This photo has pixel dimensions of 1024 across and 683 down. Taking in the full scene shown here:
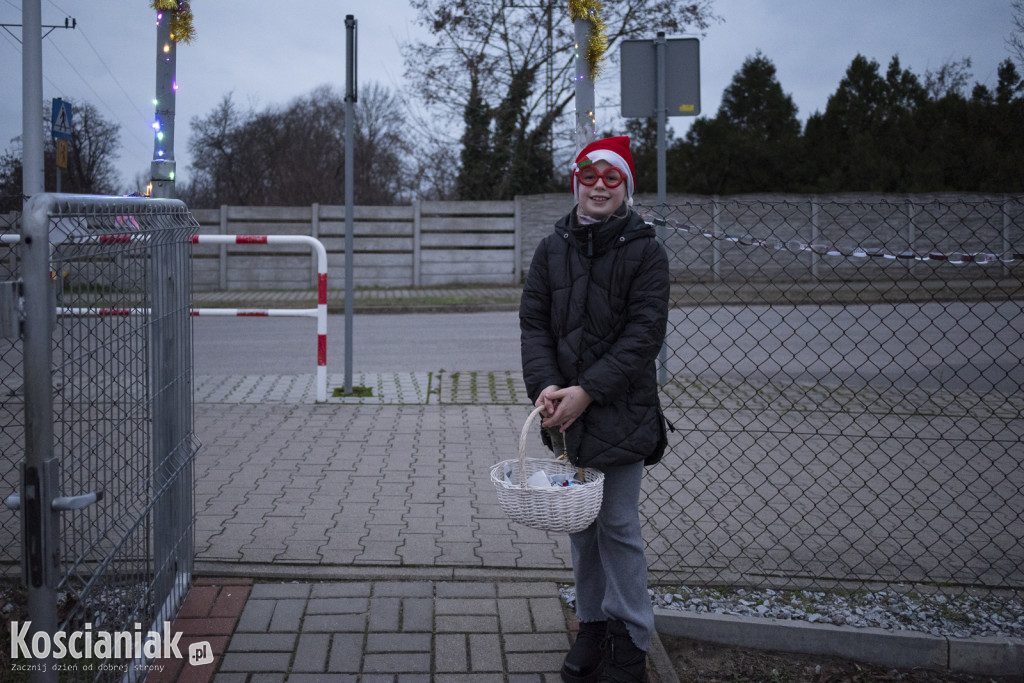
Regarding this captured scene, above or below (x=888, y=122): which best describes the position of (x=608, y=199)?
below

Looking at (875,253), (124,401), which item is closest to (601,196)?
(875,253)

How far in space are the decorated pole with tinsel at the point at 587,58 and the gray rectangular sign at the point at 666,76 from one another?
374cm

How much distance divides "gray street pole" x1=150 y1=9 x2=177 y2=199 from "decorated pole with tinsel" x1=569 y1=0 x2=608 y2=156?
1671mm

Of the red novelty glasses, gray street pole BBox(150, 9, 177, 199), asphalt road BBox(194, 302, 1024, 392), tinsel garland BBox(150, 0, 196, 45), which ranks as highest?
tinsel garland BBox(150, 0, 196, 45)

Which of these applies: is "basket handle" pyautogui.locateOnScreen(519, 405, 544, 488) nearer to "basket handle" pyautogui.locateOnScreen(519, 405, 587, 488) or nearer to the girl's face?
"basket handle" pyautogui.locateOnScreen(519, 405, 587, 488)

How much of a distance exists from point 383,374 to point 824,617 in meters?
6.12

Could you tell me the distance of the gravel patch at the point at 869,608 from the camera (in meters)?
3.53

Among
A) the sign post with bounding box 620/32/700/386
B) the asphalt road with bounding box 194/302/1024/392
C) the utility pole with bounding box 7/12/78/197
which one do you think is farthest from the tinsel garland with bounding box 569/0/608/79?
the utility pole with bounding box 7/12/78/197

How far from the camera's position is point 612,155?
3021 mm

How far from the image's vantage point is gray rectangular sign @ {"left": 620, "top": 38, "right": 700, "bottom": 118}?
7195mm

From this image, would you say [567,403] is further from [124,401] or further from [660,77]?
[660,77]

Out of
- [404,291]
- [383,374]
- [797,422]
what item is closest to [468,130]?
[404,291]

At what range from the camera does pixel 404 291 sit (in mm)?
18844

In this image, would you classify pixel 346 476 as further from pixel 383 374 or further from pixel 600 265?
pixel 383 374
